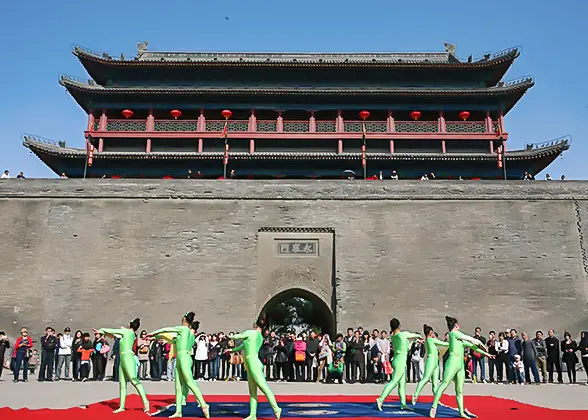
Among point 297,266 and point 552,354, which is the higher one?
point 297,266

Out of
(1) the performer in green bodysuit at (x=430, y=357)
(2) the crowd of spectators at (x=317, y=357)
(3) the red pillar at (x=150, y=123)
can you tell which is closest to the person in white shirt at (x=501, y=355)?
(2) the crowd of spectators at (x=317, y=357)

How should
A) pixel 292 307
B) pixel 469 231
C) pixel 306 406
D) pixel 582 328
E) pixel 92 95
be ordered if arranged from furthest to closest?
pixel 292 307, pixel 92 95, pixel 469 231, pixel 582 328, pixel 306 406

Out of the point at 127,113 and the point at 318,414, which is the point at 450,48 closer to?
the point at 127,113

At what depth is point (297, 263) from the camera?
1373cm

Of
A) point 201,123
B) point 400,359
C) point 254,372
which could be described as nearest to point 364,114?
point 201,123

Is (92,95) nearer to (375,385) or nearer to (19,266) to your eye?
(19,266)

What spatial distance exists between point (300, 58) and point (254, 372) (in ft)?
61.5

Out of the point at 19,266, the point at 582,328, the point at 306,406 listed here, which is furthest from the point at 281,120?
the point at 306,406

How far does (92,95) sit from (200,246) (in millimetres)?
9597

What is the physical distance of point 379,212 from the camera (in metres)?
14.2

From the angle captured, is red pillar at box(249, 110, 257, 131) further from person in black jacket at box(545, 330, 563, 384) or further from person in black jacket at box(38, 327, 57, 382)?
person in black jacket at box(545, 330, 563, 384)

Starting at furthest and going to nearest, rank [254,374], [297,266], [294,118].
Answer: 1. [294,118]
2. [297,266]
3. [254,374]

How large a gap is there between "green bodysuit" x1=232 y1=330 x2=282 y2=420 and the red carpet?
32cm

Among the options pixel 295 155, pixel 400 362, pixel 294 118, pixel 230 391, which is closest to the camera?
pixel 400 362
